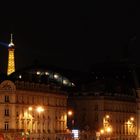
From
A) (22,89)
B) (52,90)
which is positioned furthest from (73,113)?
(22,89)

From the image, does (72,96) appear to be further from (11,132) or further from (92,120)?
(11,132)

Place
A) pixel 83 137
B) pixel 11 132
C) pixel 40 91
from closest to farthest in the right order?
pixel 11 132 < pixel 40 91 < pixel 83 137

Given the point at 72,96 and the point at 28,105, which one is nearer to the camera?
the point at 28,105

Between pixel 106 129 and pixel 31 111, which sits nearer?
pixel 31 111

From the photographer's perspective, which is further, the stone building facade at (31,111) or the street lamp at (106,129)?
the street lamp at (106,129)

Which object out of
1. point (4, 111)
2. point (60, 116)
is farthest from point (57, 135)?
point (4, 111)

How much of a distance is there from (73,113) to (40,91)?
876 inches

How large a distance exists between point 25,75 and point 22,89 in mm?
13627

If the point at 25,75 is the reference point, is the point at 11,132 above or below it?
below

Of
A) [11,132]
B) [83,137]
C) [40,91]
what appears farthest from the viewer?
[83,137]

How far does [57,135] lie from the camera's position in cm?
17788

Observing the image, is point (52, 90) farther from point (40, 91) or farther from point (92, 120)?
point (92, 120)

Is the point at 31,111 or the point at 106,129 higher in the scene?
the point at 31,111

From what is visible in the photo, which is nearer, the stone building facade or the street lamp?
the stone building facade
